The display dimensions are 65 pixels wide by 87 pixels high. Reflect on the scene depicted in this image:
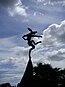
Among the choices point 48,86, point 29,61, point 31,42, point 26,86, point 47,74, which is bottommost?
point 26,86

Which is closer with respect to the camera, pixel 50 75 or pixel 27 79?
pixel 27 79

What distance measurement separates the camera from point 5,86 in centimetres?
11494

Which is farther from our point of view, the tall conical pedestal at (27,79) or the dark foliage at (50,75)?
the dark foliage at (50,75)

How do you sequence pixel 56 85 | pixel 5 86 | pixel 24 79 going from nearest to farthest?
pixel 24 79 → pixel 56 85 → pixel 5 86

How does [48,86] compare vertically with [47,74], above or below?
below

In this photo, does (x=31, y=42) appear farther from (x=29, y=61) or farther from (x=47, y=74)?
(x=47, y=74)

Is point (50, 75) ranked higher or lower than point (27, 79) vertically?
higher

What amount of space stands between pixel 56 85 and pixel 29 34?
4890 centimetres

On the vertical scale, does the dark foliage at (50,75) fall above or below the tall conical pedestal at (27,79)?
above

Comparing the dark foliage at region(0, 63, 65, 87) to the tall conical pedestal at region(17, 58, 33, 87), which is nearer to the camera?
the tall conical pedestal at region(17, 58, 33, 87)

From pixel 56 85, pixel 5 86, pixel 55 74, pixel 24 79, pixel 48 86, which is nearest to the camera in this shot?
pixel 24 79

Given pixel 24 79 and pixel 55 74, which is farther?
pixel 55 74

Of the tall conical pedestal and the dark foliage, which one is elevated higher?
the dark foliage

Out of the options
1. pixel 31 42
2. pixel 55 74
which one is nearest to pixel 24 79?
pixel 31 42
